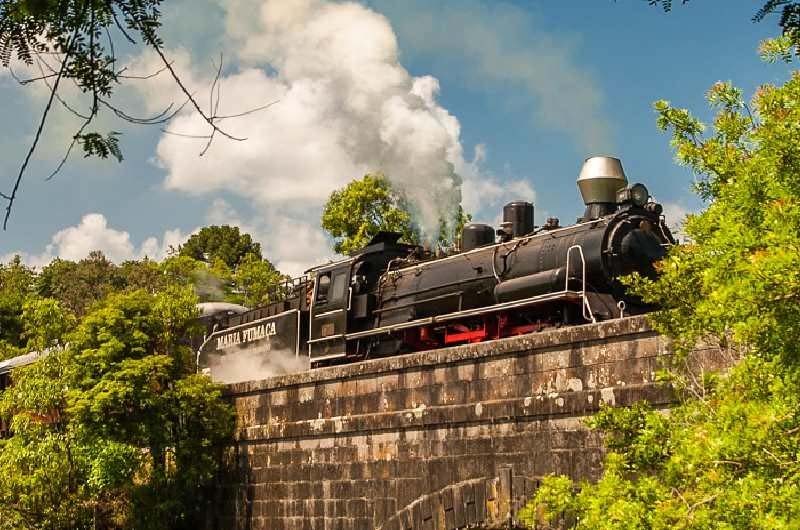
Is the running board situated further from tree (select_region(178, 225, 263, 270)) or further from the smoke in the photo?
tree (select_region(178, 225, 263, 270))

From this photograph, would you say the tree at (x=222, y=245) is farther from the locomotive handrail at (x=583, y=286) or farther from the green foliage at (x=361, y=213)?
the locomotive handrail at (x=583, y=286)

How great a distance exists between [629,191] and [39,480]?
438 inches

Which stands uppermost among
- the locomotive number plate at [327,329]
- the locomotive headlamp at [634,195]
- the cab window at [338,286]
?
the locomotive headlamp at [634,195]

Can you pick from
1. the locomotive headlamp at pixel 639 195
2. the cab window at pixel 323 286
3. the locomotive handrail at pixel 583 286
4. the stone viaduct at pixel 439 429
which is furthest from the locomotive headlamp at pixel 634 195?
the cab window at pixel 323 286

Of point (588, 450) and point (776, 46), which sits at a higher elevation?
point (776, 46)

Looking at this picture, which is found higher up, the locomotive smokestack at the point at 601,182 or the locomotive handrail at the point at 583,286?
the locomotive smokestack at the point at 601,182

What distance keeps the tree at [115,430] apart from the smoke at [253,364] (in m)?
1.94

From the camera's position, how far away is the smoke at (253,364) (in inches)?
790

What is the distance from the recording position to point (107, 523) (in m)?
18.7

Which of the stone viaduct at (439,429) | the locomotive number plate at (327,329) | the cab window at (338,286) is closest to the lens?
the stone viaduct at (439,429)

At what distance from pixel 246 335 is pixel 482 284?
757cm

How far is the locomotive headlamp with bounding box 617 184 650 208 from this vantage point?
15.7m

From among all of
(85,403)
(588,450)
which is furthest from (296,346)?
(588,450)

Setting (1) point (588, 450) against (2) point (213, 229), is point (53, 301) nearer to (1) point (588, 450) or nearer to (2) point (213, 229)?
(1) point (588, 450)
